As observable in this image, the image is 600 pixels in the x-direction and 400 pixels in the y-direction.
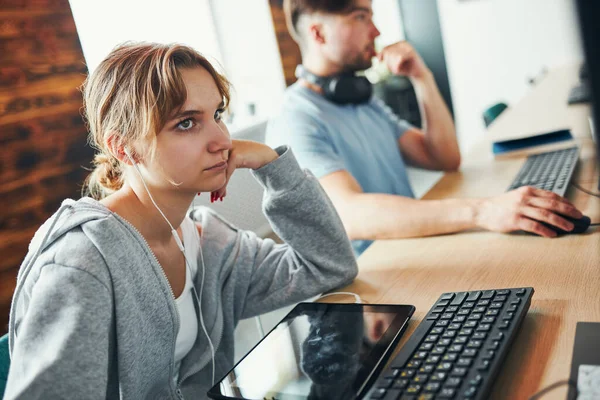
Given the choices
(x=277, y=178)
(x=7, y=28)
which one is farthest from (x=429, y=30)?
(x=277, y=178)

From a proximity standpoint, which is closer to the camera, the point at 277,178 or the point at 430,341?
the point at 430,341

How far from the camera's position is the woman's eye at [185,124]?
0.91 metres

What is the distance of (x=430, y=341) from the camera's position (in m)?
0.67

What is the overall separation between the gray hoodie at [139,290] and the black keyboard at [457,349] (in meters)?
0.32

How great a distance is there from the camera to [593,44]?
0.32 meters

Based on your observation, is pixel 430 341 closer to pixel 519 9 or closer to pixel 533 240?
pixel 533 240

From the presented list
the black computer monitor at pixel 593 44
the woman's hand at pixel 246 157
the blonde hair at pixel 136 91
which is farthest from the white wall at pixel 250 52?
the black computer monitor at pixel 593 44

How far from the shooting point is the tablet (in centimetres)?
66

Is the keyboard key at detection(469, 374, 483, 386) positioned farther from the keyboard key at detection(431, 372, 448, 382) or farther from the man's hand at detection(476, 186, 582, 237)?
the man's hand at detection(476, 186, 582, 237)

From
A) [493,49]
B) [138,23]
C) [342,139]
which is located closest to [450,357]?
[342,139]

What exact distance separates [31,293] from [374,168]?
41.9 inches

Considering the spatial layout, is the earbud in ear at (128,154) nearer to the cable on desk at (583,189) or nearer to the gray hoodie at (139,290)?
the gray hoodie at (139,290)

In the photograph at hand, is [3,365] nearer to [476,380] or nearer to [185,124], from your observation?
[185,124]

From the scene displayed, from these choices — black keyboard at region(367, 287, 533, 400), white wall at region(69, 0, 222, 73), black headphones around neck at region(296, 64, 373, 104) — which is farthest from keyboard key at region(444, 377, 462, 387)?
white wall at region(69, 0, 222, 73)
